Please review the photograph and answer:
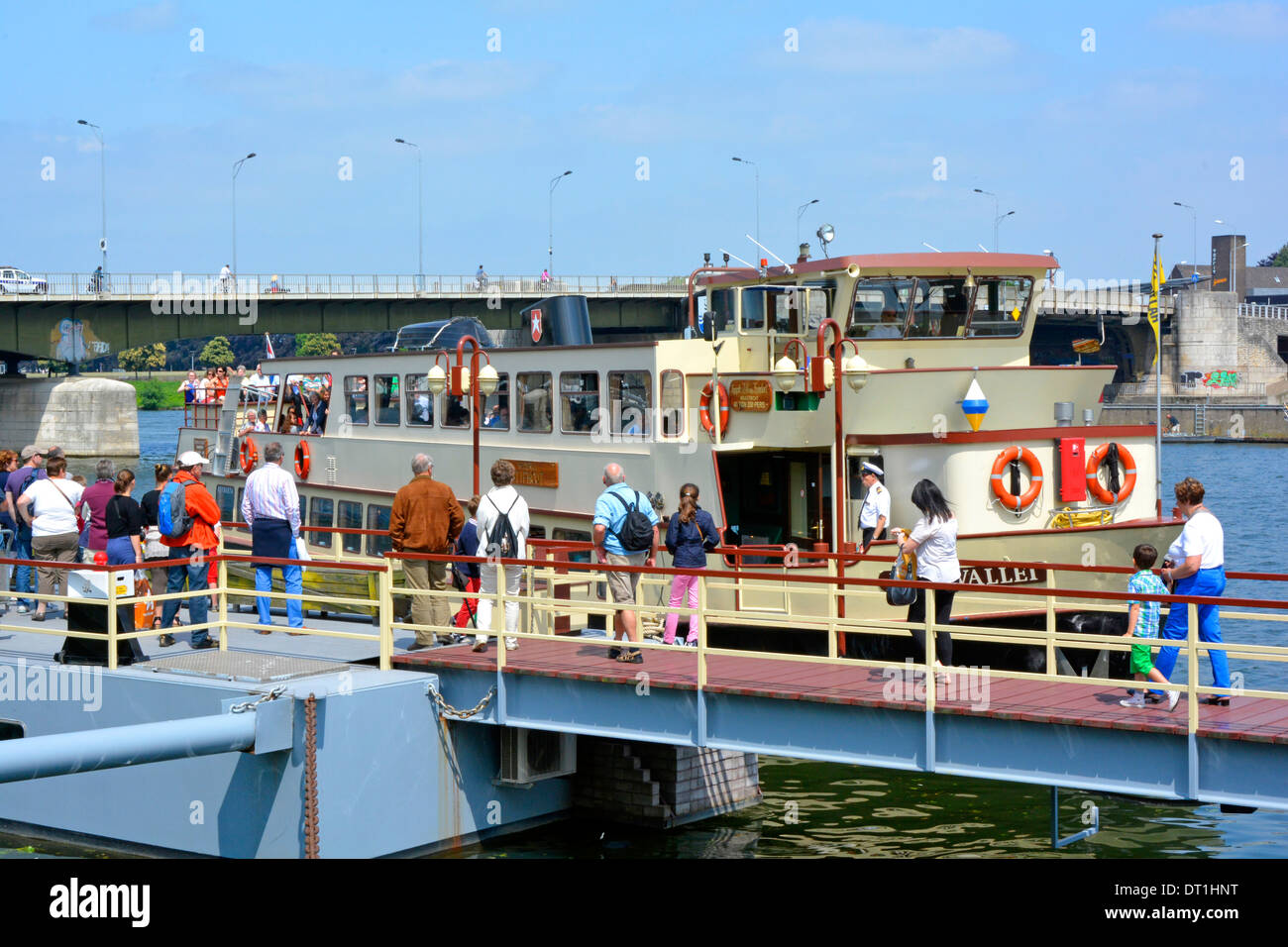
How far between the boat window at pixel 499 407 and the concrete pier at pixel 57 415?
183 feet

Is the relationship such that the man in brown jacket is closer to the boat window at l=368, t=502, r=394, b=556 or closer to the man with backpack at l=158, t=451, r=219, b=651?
the man with backpack at l=158, t=451, r=219, b=651

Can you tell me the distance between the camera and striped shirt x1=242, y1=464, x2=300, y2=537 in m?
14.6

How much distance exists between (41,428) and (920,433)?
62987mm

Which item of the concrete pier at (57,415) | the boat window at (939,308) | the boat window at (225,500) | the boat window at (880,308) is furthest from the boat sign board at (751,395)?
the concrete pier at (57,415)

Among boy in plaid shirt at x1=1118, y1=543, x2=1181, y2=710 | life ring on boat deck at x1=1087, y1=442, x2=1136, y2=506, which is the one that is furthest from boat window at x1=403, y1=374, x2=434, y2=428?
boy in plaid shirt at x1=1118, y1=543, x2=1181, y2=710

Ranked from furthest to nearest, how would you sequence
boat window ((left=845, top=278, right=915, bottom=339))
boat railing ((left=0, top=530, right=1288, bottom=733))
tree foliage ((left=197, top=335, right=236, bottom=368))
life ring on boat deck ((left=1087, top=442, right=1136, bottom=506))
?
tree foliage ((left=197, top=335, right=236, bottom=368))
boat window ((left=845, top=278, right=915, bottom=339))
life ring on boat deck ((left=1087, top=442, right=1136, bottom=506))
boat railing ((left=0, top=530, right=1288, bottom=733))

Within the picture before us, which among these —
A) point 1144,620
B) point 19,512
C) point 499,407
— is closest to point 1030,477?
point 1144,620

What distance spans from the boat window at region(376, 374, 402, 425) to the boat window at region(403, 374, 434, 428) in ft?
1.12

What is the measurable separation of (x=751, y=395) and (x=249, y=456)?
11.5m

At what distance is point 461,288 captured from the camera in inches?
2618

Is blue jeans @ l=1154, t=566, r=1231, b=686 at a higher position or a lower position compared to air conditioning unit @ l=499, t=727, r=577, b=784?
higher

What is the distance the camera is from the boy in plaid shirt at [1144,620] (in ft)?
34.4
